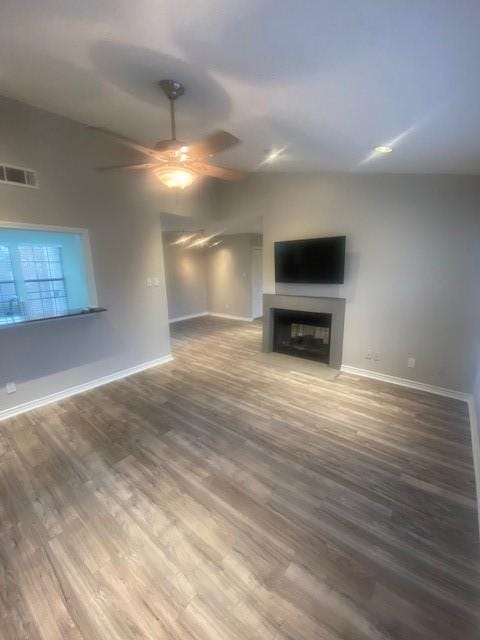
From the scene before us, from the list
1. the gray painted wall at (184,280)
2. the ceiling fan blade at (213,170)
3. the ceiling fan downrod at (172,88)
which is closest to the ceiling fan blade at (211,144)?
the ceiling fan blade at (213,170)

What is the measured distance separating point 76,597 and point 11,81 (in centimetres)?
357

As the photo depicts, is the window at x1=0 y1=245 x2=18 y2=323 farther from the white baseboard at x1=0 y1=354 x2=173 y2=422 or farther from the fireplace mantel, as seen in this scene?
the fireplace mantel

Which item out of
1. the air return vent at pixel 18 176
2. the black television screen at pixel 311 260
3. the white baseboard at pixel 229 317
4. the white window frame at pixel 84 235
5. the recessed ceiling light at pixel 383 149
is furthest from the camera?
the white baseboard at pixel 229 317

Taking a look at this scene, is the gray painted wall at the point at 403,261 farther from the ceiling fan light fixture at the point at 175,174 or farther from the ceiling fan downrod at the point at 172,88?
the ceiling fan downrod at the point at 172,88

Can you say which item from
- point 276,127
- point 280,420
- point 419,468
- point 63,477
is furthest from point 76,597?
point 276,127

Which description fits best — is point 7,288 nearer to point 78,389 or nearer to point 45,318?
point 45,318

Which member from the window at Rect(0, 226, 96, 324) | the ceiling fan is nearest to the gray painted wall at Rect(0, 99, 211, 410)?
the window at Rect(0, 226, 96, 324)

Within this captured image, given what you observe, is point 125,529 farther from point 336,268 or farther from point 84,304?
point 336,268

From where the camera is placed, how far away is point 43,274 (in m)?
3.52

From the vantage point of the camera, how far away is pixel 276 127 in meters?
2.19

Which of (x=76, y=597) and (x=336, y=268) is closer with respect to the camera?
(x=76, y=597)

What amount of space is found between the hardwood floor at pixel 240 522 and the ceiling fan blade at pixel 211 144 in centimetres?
232

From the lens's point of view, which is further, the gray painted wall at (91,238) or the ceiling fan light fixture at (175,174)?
the gray painted wall at (91,238)

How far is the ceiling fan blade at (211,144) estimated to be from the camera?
5.66 ft
